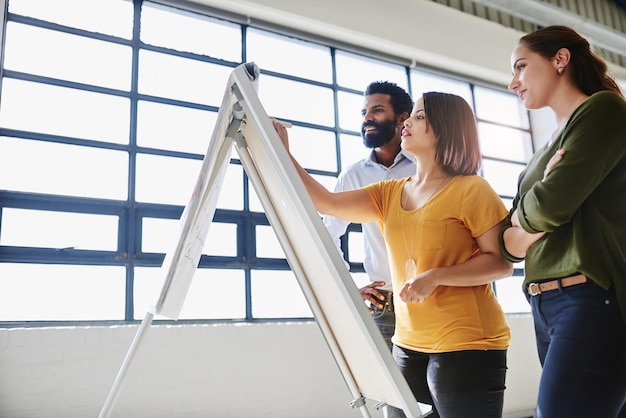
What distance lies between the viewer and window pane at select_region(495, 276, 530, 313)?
4.99 meters

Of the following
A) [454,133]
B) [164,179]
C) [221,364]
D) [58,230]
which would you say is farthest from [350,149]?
[454,133]

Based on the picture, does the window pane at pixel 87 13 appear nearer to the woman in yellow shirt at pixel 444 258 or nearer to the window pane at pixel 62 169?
the window pane at pixel 62 169

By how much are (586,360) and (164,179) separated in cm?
294

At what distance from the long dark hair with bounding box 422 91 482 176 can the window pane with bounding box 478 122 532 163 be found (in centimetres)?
399

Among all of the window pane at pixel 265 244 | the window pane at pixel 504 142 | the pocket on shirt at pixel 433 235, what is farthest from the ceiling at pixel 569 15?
the pocket on shirt at pixel 433 235

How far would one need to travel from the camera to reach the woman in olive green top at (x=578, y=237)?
94 cm

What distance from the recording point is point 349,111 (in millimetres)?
4426

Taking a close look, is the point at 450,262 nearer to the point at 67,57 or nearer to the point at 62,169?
the point at 62,169

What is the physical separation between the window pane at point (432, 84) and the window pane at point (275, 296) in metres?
2.10

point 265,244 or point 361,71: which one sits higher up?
point 361,71

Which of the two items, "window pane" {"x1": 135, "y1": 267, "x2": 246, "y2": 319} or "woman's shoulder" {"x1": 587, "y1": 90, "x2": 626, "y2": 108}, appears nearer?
"woman's shoulder" {"x1": 587, "y1": 90, "x2": 626, "y2": 108}

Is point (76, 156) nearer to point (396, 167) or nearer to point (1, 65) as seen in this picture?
point (1, 65)

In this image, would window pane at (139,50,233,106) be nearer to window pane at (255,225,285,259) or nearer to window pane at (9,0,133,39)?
window pane at (9,0,133,39)

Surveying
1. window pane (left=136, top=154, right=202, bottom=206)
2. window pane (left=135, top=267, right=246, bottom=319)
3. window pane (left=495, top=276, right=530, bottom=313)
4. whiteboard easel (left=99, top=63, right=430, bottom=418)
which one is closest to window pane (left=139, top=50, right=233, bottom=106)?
window pane (left=136, top=154, right=202, bottom=206)
